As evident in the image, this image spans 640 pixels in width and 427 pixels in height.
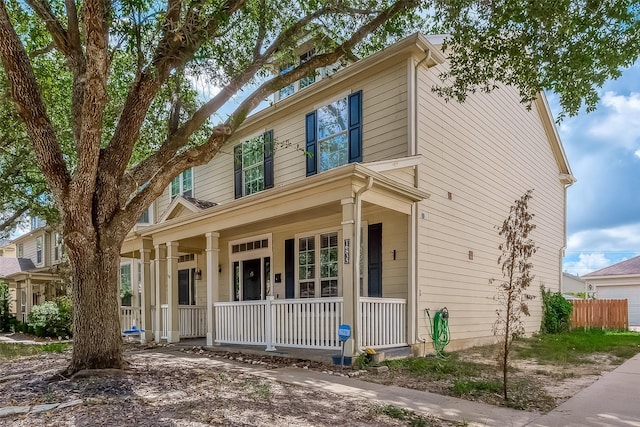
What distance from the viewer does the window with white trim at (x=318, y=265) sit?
33.4 ft

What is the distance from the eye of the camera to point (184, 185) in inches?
607

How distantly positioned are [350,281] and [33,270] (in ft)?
69.3

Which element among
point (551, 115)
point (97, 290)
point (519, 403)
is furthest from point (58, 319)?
point (551, 115)

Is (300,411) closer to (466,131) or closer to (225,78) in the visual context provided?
(225,78)

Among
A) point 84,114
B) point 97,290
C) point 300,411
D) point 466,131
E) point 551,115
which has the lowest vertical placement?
point 300,411

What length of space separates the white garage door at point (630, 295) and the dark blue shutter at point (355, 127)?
20209 millimetres

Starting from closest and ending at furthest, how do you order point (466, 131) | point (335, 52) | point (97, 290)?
point (97, 290) → point (335, 52) → point (466, 131)

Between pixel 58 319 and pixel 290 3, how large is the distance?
13.2 m

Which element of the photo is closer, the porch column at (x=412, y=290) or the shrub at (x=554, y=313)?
the porch column at (x=412, y=290)

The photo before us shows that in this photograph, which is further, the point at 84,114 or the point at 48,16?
the point at 48,16

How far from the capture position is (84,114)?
574 cm

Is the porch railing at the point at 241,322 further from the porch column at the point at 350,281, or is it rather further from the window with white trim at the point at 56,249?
the window with white trim at the point at 56,249

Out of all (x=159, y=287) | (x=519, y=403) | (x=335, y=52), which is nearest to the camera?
(x=519, y=403)

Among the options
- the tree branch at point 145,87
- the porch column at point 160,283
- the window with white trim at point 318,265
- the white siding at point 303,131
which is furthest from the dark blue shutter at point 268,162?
the tree branch at point 145,87
